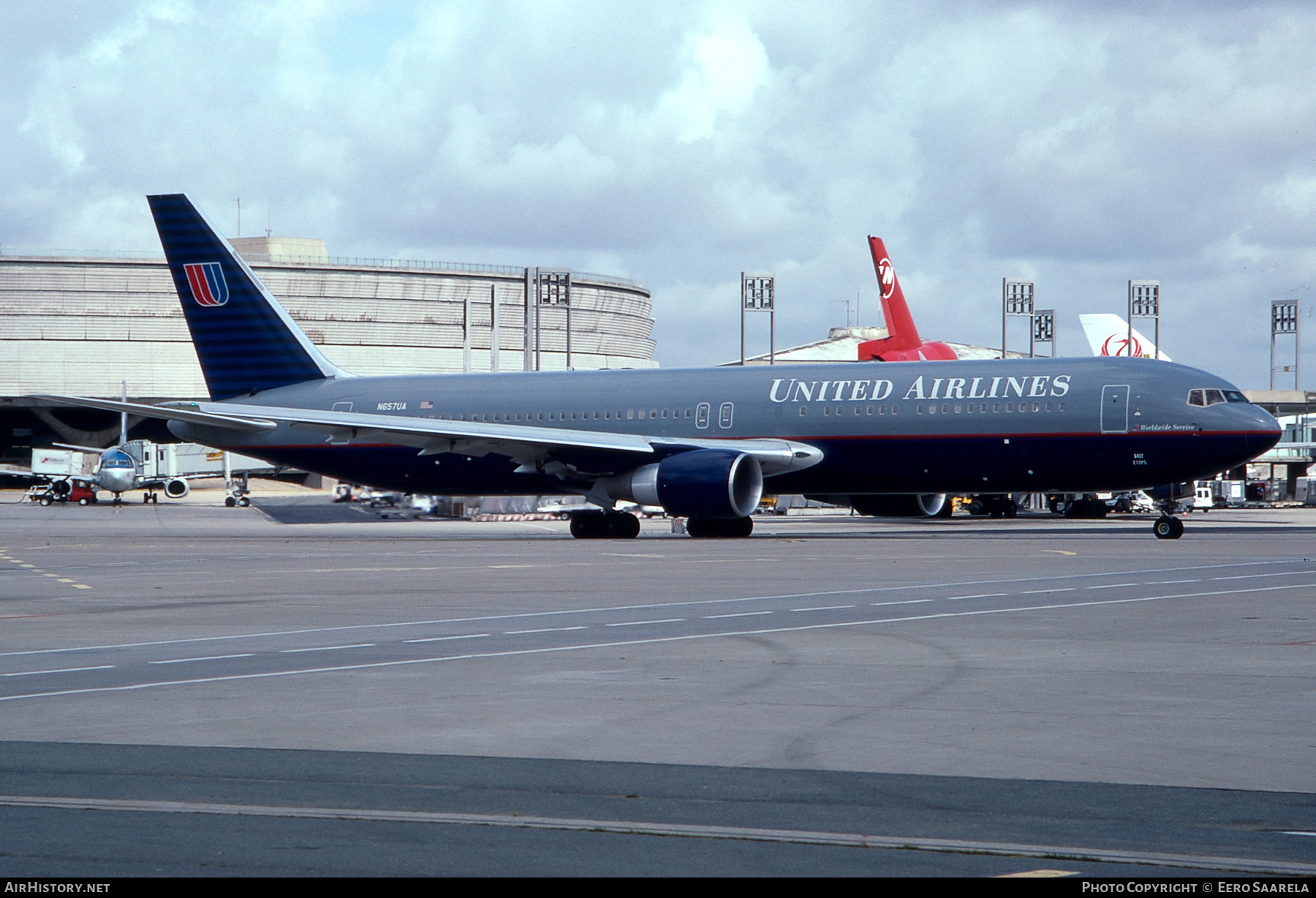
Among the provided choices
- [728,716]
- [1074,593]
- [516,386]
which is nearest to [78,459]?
[516,386]

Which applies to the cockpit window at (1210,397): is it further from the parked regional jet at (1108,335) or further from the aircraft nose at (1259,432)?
the parked regional jet at (1108,335)

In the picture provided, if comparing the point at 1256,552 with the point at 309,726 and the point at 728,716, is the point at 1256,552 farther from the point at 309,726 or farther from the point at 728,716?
the point at 309,726

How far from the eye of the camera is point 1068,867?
5684 millimetres

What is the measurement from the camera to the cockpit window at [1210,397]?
31.6m

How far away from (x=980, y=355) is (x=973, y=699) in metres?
128

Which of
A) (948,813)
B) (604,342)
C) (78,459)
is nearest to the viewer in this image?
(948,813)

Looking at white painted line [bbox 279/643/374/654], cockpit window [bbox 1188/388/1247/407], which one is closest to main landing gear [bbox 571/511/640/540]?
cockpit window [bbox 1188/388/1247/407]

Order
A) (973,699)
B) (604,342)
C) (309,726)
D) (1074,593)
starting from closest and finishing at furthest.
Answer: (309,726) < (973,699) < (1074,593) < (604,342)

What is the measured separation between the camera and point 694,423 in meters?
35.4

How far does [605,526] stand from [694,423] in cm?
348

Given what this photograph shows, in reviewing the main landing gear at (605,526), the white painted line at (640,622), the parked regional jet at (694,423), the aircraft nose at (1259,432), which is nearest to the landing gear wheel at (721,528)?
the parked regional jet at (694,423)

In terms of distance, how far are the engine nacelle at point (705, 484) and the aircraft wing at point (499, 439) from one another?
1.65ft

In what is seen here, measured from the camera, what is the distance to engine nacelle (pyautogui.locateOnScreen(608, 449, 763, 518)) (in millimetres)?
32156

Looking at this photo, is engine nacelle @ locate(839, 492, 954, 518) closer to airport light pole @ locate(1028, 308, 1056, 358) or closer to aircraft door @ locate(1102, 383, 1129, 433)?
aircraft door @ locate(1102, 383, 1129, 433)
